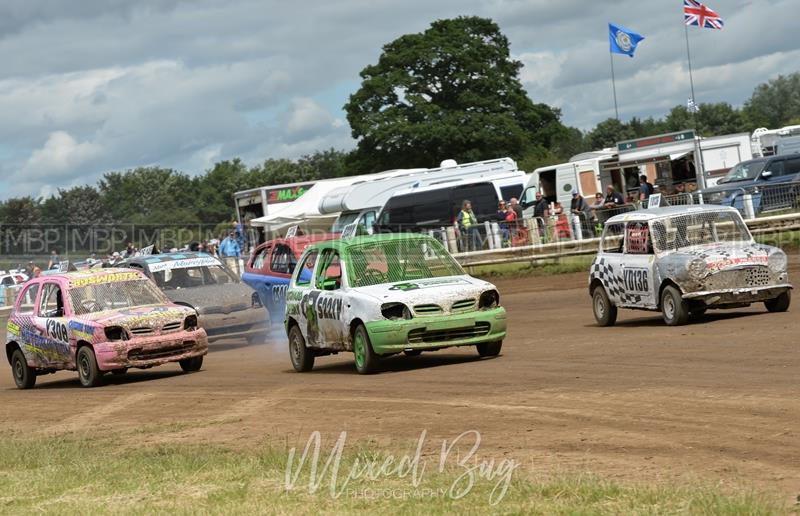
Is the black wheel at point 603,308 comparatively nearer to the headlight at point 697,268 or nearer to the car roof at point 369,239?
the headlight at point 697,268

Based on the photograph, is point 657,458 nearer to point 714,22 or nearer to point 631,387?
point 631,387

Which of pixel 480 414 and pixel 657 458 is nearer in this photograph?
pixel 657 458

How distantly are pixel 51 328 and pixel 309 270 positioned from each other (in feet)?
12.2

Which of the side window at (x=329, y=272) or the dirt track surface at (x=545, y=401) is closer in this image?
the dirt track surface at (x=545, y=401)

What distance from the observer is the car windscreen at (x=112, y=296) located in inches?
704

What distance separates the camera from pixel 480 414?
1064cm

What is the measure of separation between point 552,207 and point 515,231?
2.12m

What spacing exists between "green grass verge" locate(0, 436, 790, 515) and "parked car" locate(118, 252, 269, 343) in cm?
1130

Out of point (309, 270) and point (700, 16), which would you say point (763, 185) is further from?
point (309, 270)

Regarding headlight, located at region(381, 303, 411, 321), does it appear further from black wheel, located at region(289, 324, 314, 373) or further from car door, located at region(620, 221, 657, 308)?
car door, located at region(620, 221, 657, 308)

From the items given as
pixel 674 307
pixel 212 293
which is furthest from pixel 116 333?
pixel 674 307

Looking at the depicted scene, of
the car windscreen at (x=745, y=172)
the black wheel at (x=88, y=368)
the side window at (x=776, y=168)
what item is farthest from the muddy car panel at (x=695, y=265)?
the car windscreen at (x=745, y=172)

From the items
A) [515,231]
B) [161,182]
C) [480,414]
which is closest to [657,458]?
[480,414]

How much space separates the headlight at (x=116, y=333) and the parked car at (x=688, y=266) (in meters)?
6.78
